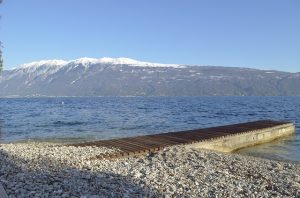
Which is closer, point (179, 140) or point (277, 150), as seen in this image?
point (179, 140)

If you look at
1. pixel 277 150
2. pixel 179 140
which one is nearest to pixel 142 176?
pixel 179 140

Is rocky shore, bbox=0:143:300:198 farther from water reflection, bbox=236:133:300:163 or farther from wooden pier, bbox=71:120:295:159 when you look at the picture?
water reflection, bbox=236:133:300:163

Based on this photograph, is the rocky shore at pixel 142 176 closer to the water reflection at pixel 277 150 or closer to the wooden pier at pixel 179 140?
the wooden pier at pixel 179 140

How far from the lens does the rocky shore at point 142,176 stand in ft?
39.2

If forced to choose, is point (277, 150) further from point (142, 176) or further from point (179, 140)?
point (142, 176)

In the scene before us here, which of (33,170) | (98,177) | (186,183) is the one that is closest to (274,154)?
(186,183)

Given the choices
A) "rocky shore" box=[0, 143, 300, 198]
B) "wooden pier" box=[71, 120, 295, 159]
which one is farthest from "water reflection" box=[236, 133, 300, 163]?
"rocky shore" box=[0, 143, 300, 198]

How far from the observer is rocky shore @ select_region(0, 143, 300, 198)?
12.0m

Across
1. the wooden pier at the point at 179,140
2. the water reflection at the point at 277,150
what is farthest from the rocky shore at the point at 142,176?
the water reflection at the point at 277,150

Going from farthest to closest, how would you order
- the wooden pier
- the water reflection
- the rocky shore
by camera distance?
the water reflection < the wooden pier < the rocky shore

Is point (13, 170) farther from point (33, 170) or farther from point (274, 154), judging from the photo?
point (274, 154)

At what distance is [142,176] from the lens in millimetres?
15469

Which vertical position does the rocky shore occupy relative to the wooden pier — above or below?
above

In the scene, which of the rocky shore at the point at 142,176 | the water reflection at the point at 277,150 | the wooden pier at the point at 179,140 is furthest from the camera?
the water reflection at the point at 277,150
